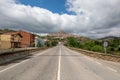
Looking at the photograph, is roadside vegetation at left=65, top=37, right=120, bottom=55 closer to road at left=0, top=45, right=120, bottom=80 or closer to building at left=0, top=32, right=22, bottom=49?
road at left=0, top=45, right=120, bottom=80

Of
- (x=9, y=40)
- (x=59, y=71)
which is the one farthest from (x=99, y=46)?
(x=9, y=40)

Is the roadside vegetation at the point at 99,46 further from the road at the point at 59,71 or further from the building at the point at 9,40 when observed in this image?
the building at the point at 9,40

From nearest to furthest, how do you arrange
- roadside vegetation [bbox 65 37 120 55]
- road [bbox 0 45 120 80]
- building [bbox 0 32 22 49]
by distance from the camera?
road [bbox 0 45 120 80], roadside vegetation [bbox 65 37 120 55], building [bbox 0 32 22 49]

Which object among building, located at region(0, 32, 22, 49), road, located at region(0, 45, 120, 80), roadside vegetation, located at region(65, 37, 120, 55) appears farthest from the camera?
building, located at region(0, 32, 22, 49)

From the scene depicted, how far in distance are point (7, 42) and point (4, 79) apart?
72.3m

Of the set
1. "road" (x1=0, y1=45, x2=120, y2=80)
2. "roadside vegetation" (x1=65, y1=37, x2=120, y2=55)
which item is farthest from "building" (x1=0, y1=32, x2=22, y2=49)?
"road" (x1=0, y1=45, x2=120, y2=80)

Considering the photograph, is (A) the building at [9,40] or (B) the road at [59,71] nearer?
(B) the road at [59,71]

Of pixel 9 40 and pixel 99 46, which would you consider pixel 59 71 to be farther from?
pixel 9 40

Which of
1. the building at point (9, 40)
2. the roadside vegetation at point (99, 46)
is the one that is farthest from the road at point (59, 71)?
the building at point (9, 40)

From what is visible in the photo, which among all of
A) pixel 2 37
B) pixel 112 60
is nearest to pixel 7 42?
pixel 2 37

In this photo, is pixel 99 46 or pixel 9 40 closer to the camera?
pixel 99 46

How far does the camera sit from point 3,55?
21.2 metres

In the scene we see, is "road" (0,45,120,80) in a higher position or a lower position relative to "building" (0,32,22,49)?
lower

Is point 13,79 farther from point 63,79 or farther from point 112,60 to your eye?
point 112,60
